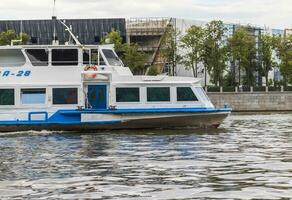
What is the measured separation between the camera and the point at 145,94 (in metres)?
28.6

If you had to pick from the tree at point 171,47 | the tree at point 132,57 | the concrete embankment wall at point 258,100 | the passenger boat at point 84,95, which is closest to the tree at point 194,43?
the tree at point 171,47

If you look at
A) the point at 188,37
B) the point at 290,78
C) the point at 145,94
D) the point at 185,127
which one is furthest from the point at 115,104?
the point at 290,78

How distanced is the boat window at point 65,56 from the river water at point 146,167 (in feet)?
16.4

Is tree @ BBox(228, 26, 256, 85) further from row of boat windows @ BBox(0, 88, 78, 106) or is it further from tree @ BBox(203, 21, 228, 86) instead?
row of boat windows @ BBox(0, 88, 78, 106)

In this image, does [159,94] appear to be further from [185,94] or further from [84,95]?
[84,95]

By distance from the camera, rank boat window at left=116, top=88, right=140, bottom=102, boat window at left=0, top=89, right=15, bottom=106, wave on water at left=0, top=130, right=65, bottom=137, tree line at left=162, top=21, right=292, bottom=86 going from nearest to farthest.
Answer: wave on water at left=0, top=130, right=65, bottom=137
boat window at left=0, top=89, right=15, bottom=106
boat window at left=116, top=88, right=140, bottom=102
tree line at left=162, top=21, right=292, bottom=86

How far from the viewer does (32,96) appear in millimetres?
28344

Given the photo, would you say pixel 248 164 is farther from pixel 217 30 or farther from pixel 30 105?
pixel 217 30

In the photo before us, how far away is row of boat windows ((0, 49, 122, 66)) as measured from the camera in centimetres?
2880

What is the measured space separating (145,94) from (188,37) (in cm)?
4340

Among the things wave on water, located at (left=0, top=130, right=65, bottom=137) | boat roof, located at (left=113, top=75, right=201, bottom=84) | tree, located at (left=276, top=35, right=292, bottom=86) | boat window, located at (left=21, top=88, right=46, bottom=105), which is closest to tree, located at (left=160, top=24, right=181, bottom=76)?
tree, located at (left=276, top=35, right=292, bottom=86)

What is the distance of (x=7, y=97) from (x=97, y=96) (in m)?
3.74

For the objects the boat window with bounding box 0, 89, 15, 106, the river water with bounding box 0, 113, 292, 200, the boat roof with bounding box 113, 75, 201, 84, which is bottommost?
the river water with bounding box 0, 113, 292, 200

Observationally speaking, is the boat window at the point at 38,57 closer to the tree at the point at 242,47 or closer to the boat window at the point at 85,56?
the boat window at the point at 85,56
